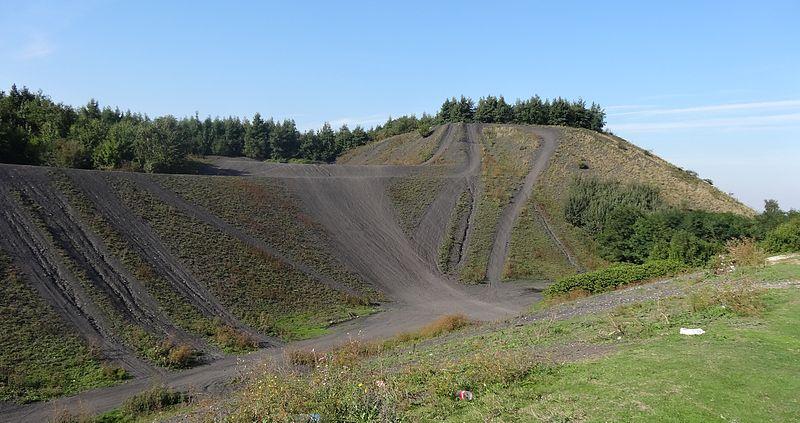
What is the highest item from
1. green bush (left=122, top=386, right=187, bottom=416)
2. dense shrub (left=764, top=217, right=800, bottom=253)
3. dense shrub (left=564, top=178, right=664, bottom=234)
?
dense shrub (left=564, top=178, right=664, bottom=234)

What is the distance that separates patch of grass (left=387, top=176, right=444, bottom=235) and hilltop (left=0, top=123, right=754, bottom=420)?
16 centimetres

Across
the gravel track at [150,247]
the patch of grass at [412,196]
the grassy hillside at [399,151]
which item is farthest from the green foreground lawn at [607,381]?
the grassy hillside at [399,151]

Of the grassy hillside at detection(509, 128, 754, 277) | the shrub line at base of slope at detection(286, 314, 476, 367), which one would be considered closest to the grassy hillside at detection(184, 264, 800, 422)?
the shrub line at base of slope at detection(286, 314, 476, 367)

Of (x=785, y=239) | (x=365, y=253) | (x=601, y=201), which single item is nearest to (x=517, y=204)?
(x=601, y=201)

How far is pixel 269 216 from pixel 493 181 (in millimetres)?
21768

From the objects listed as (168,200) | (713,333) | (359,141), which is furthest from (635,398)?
(359,141)

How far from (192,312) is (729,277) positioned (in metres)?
21.9

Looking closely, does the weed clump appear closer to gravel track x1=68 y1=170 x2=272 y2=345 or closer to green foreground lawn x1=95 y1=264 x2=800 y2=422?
green foreground lawn x1=95 y1=264 x2=800 y2=422

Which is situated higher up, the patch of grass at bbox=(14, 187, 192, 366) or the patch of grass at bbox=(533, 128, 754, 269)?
the patch of grass at bbox=(533, 128, 754, 269)

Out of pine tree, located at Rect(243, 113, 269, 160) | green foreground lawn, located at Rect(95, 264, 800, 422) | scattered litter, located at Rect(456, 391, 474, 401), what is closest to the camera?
green foreground lawn, located at Rect(95, 264, 800, 422)

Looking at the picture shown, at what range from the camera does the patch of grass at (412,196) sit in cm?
4388

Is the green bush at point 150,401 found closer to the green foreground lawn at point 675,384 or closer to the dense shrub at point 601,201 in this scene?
the green foreground lawn at point 675,384

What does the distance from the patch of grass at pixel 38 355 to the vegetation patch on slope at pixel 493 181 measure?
22.3 meters

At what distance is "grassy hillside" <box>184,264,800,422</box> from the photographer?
8.16 m
